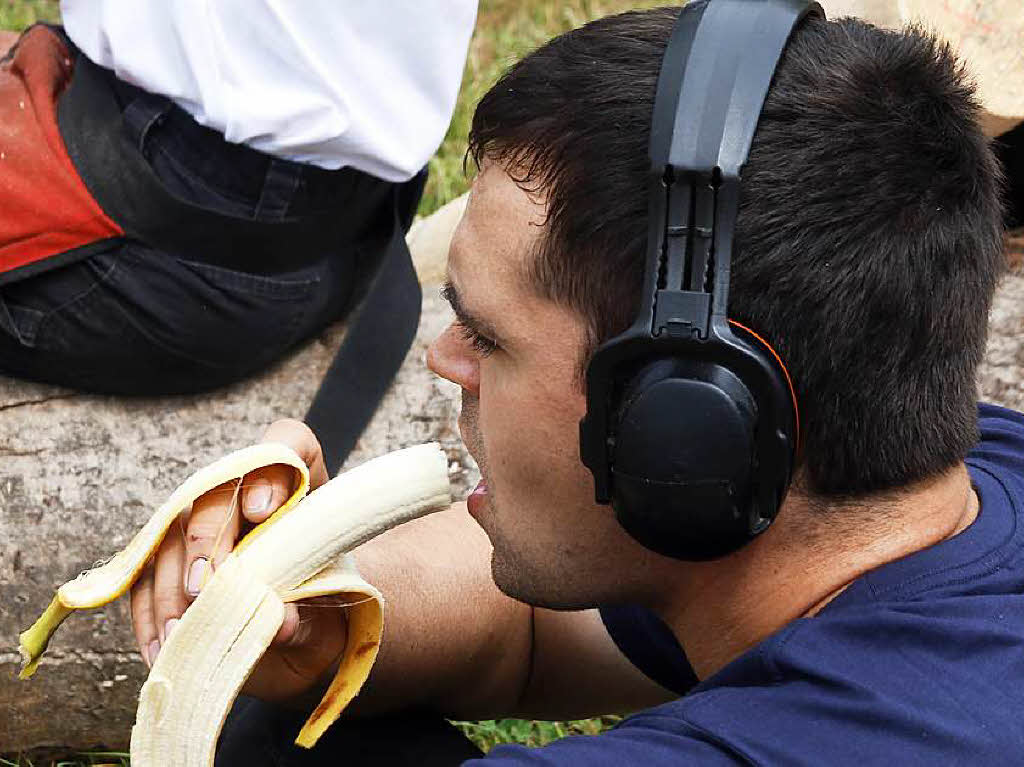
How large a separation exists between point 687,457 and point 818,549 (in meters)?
0.25

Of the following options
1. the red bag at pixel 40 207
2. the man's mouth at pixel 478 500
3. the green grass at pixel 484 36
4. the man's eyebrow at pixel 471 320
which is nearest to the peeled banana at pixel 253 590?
the man's mouth at pixel 478 500

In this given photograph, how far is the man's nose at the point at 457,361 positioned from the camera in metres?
1.67

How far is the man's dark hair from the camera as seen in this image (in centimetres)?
138

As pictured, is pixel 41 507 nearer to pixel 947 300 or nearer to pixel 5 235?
pixel 5 235

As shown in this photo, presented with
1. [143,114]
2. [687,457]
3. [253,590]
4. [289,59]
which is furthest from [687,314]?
[143,114]

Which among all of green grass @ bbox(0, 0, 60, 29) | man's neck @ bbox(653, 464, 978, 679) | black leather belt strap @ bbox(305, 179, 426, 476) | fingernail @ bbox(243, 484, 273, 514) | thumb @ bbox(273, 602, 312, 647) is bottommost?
green grass @ bbox(0, 0, 60, 29)

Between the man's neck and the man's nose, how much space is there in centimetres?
35

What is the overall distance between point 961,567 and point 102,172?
5.84 ft

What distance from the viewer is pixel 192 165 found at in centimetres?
262

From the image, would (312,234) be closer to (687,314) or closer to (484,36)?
(687,314)

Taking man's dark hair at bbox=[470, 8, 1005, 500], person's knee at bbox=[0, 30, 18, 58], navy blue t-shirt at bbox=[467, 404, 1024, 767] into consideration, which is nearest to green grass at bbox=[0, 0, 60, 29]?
person's knee at bbox=[0, 30, 18, 58]

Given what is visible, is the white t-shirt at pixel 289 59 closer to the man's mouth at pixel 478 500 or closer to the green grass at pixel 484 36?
the man's mouth at pixel 478 500

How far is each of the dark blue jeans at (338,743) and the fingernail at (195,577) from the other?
0.35 m

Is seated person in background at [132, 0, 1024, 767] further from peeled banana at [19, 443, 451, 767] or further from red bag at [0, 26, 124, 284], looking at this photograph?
red bag at [0, 26, 124, 284]
